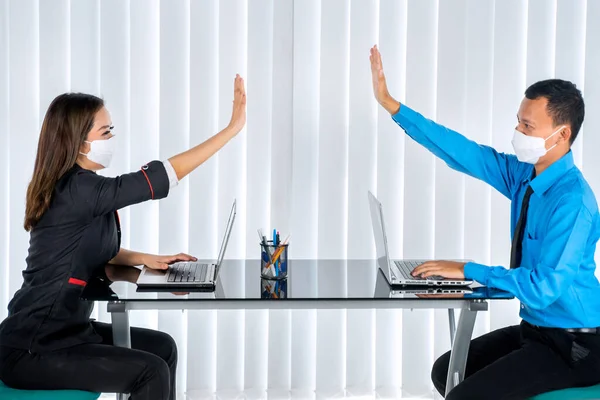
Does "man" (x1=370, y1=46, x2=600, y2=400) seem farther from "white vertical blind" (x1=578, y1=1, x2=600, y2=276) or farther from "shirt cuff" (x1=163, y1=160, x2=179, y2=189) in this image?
"white vertical blind" (x1=578, y1=1, x2=600, y2=276)

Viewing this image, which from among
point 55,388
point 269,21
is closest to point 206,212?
point 269,21

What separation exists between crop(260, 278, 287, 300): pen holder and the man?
39 centimetres

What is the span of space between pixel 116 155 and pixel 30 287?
3.82 ft

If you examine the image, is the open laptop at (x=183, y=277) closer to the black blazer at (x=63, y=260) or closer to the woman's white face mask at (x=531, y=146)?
the black blazer at (x=63, y=260)

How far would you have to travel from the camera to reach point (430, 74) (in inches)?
127

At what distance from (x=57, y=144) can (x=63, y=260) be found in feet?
1.08

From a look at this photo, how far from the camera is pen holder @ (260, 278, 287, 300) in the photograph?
2053mm

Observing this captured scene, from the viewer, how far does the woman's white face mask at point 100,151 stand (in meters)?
2.23

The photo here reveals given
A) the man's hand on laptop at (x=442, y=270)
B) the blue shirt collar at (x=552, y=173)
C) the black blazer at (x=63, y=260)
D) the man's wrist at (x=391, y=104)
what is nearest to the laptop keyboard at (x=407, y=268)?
the man's hand on laptop at (x=442, y=270)

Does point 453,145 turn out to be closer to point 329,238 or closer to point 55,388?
point 329,238

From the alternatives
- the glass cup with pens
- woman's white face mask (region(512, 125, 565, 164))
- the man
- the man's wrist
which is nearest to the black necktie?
the man

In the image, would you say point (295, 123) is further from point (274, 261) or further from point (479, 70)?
point (274, 261)

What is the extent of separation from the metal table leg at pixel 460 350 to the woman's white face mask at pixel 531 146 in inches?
19.1

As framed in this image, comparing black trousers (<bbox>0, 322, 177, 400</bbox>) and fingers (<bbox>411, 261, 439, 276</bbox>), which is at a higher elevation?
fingers (<bbox>411, 261, 439, 276</bbox>)
